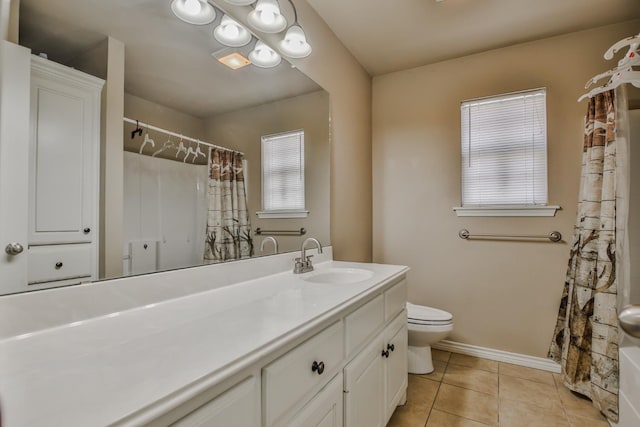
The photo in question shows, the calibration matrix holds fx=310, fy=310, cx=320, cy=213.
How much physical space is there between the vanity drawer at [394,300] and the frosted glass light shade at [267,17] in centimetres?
143

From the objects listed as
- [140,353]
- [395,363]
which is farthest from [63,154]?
[395,363]

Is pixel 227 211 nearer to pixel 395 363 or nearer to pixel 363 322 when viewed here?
pixel 363 322

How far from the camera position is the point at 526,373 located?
222cm

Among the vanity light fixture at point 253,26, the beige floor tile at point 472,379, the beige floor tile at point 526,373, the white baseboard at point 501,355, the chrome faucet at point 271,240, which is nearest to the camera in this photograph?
the vanity light fixture at point 253,26

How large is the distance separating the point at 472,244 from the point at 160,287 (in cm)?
228

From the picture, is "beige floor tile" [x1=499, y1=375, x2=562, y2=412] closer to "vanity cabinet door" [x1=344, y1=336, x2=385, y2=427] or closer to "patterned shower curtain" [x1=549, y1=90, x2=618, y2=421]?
"patterned shower curtain" [x1=549, y1=90, x2=618, y2=421]

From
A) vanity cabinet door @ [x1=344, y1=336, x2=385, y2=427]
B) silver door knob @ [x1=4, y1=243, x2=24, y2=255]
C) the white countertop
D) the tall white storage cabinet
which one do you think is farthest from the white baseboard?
silver door knob @ [x1=4, y1=243, x2=24, y2=255]

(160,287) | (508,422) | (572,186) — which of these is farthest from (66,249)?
(572,186)

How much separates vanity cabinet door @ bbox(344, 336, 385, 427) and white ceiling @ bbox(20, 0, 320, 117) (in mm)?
1195

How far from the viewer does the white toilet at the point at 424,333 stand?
209 cm

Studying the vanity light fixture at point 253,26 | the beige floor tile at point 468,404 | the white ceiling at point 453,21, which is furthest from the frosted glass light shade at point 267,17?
the beige floor tile at point 468,404

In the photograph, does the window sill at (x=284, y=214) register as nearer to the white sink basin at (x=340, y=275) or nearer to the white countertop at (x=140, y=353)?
the white sink basin at (x=340, y=275)

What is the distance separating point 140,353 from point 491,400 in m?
2.06

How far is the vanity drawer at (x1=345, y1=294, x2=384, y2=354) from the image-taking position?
1133 mm
